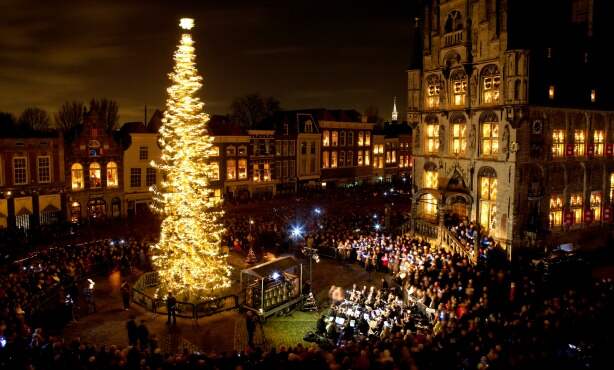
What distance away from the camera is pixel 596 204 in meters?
36.1

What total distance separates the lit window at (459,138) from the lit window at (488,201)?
8.89ft

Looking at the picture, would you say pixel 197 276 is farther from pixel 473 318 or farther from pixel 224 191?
pixel 224 191

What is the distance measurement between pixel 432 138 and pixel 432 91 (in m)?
3.34

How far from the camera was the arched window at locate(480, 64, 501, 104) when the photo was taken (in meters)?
31.4

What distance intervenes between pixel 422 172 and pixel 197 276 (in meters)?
20.5

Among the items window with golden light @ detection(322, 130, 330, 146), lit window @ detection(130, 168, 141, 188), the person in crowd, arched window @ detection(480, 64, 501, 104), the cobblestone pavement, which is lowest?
the cobblestone pavement

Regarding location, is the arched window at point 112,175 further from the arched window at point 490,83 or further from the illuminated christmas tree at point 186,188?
the arched window at point 490,83

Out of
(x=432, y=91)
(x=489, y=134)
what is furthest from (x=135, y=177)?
(x=489, y=134)

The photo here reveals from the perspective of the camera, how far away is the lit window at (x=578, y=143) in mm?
33812

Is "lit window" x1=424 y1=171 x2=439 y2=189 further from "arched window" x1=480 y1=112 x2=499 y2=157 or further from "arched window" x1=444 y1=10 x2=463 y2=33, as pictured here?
"arched window" x1=444 y1=10 x2=463 y2=33

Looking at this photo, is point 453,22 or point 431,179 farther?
point 431,179

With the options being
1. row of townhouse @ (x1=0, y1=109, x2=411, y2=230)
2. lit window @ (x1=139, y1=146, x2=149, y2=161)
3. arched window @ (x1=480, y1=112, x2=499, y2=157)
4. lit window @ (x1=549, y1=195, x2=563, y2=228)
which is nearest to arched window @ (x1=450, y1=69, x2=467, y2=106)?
arched window @ (x1=480, y1=112, x2=499, y2=157)

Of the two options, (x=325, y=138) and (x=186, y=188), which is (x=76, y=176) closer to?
(x=186, y=188)

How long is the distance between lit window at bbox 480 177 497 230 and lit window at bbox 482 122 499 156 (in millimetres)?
1713
